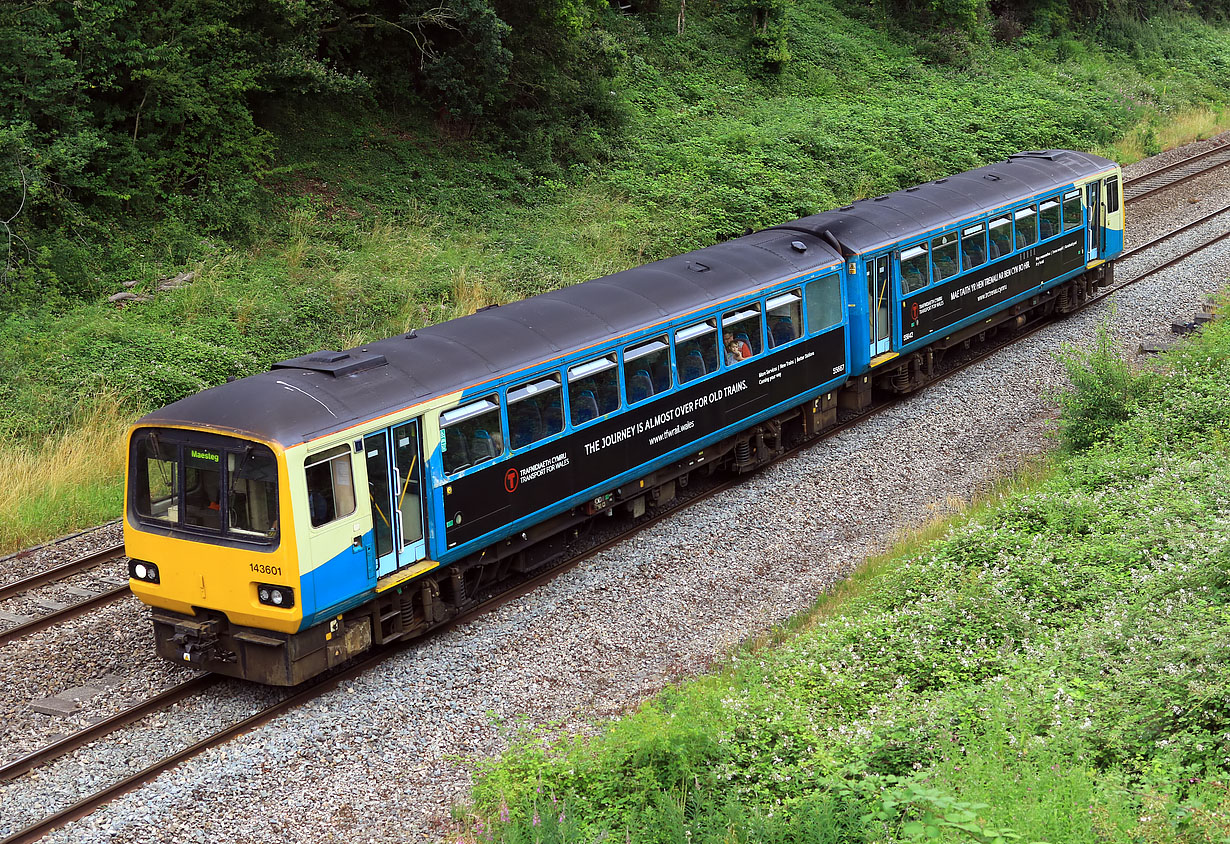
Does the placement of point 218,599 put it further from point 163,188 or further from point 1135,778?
point 163,188

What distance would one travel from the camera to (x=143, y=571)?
1048 centimetres

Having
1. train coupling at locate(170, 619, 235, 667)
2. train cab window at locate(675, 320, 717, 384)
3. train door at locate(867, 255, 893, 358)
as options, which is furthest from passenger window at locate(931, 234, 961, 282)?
train coupling at locate(170, 619, 235, 667)

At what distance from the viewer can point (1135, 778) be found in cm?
701

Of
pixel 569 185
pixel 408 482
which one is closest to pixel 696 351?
pixel 408 482

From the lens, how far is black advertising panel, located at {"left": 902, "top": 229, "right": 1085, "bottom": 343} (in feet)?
57.6

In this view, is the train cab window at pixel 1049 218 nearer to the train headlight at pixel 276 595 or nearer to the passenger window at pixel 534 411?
the passenger window at pixel 534 411

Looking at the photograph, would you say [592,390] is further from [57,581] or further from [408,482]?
[57,581]

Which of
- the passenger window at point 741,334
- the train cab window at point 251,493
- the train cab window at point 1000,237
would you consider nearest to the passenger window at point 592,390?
the passenger window at point 741,334

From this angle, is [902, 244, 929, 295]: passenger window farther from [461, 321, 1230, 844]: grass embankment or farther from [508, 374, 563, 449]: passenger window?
[508, 374, 563, 449]: passenger window

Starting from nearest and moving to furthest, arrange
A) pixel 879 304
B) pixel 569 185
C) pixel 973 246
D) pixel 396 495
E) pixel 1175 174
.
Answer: pixel 396 495, pixel 879 304, pixel 973 246, pixel 569 185, pixel 1175 174

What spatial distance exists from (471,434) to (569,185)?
15455 mm

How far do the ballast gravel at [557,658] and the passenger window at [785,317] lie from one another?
1.75 meters

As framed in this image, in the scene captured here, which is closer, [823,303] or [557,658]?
[557,658]

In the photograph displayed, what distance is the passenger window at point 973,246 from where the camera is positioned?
18.3m
